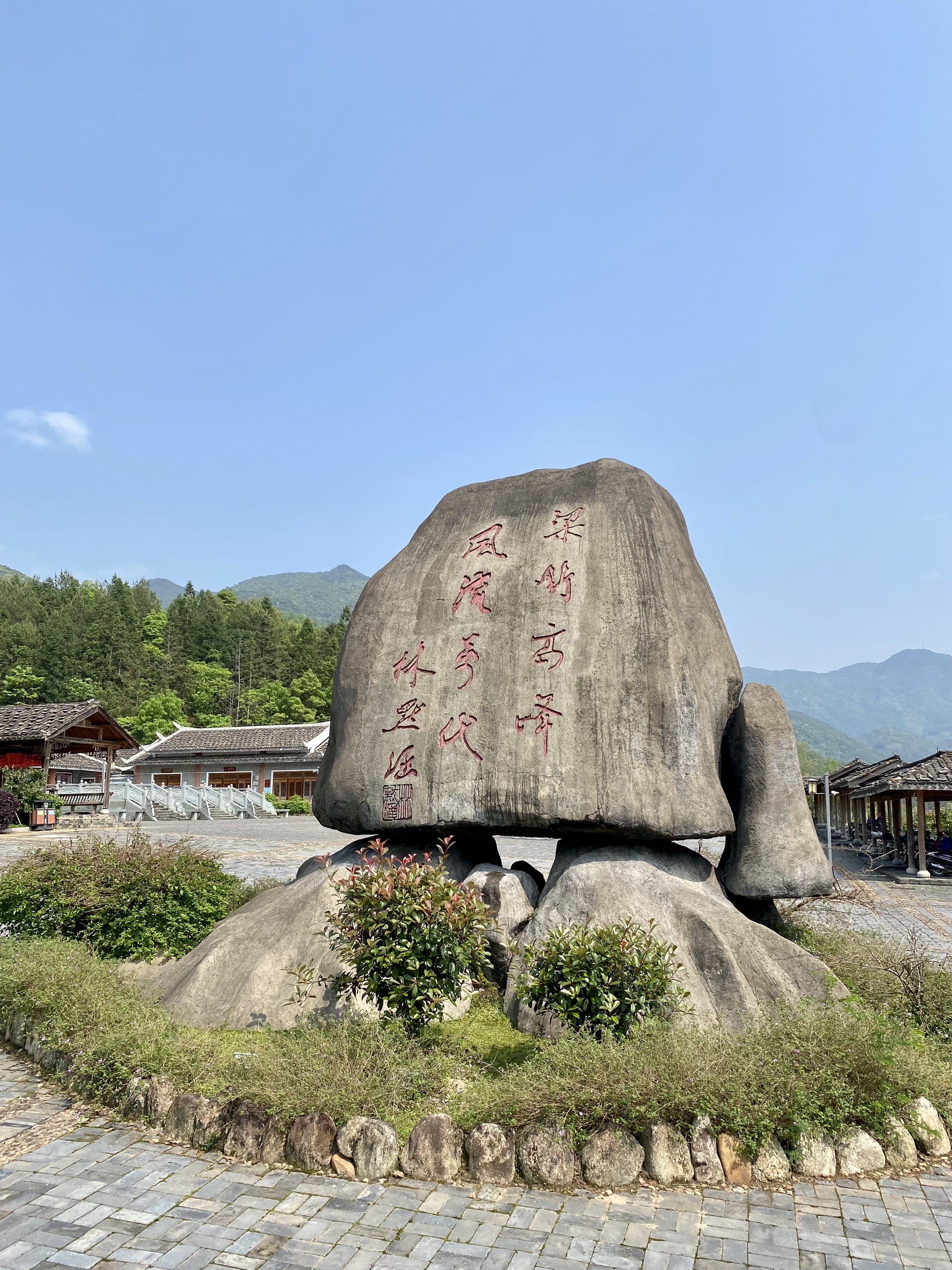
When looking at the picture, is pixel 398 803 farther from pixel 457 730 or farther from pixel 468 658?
pixel 468 658

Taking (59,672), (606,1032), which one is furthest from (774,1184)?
(59,672)

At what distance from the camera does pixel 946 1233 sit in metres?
3.78

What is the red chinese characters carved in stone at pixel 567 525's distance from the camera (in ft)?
25.8

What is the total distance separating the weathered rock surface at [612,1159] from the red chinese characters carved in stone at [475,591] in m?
4.47

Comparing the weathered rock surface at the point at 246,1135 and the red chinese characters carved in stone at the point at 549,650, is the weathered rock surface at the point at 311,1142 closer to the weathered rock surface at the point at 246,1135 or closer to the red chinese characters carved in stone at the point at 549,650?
the weathered rock surface at the point at 246,1135

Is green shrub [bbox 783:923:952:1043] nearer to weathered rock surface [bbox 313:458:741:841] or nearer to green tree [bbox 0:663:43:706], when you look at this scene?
weathered rock surface [bbox 313:458:741:841]

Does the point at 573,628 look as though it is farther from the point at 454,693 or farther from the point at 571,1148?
the point at 571,1148

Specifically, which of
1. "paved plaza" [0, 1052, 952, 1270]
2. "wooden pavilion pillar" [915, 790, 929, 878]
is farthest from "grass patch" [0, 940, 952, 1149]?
"wooden pavilion pillar" [915, 790, 929, 878]

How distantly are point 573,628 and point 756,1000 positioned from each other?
306 centimetres

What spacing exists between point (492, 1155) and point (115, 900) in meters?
4.58

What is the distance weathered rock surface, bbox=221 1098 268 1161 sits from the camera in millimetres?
4488

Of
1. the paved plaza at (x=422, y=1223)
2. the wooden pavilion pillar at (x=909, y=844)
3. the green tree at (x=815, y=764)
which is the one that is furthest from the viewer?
the green tree at (x=815, y=764)

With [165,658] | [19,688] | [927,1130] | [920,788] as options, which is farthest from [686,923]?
[165,658]

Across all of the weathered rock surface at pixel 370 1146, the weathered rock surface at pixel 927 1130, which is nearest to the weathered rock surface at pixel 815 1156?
the weathered rock surface at pixel 927 1130
